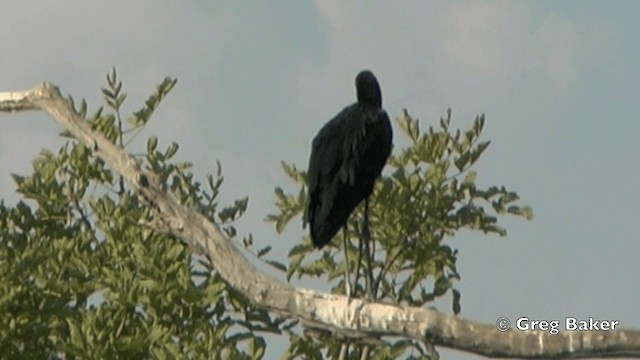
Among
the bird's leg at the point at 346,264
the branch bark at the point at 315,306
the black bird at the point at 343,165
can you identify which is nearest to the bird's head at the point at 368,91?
the black bird at the point at 343,165

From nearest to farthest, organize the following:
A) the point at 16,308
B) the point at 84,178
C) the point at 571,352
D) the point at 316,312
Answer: the point at 571,352
the point at 316,312
the point at 16,308
the point at 84,178

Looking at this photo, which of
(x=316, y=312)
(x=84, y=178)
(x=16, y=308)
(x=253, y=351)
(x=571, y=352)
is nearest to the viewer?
(x=571, y=352)

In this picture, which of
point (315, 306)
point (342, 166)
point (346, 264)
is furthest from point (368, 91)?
point (315, 306)

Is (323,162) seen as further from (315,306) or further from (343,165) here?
(315,306)

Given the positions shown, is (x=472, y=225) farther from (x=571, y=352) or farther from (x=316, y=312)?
(x=571, y=352)

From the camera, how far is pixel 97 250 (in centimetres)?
1231

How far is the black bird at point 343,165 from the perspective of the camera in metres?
11.0

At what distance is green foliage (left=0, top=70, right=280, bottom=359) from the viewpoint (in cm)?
1102

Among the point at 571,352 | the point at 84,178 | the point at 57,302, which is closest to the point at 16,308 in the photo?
the point at 57,302

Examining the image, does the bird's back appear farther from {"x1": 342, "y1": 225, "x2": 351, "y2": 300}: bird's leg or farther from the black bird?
{"x1": 342, "y1": 225, "x2": 351, "y2": 300}: bird's leg

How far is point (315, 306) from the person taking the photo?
9820 mm

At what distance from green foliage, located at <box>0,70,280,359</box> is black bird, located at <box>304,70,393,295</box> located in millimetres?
733

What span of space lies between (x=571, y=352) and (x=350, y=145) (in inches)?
111

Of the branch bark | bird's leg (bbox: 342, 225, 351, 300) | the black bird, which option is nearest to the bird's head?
the black bird
